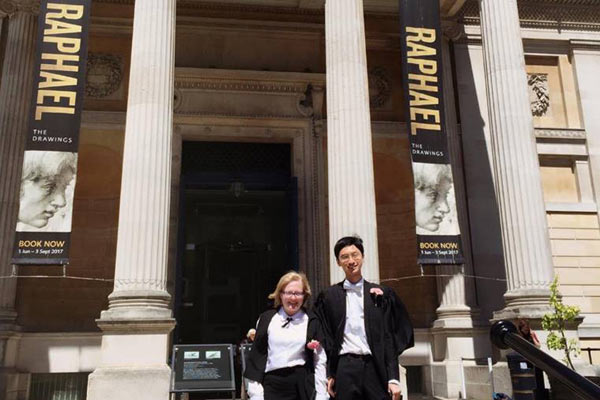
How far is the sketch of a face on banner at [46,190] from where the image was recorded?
11.4 m

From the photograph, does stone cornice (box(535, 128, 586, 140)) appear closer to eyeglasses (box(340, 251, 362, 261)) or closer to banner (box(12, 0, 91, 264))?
banner (box(12, 0, 91, 264))

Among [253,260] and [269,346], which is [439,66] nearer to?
[253,260]

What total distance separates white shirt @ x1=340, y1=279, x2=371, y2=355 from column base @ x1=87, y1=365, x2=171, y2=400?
21.8 feet

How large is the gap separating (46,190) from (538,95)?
44.8 feet

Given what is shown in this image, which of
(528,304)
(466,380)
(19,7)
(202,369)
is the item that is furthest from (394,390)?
(19,7)

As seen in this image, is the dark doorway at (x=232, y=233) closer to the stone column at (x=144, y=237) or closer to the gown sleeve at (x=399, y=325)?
the stone column at (x=144, y=237)

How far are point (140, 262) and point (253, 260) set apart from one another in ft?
22.0

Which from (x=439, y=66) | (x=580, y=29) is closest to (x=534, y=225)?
(x=439, y=66)

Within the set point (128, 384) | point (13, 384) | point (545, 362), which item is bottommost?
point (13, 384)

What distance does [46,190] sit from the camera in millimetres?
11422

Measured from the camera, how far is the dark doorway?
52.9 feet

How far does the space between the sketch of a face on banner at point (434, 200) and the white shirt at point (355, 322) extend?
8.25m

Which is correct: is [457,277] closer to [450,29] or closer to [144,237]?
[450,29]

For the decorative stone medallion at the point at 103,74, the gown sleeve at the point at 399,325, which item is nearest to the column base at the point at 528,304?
the gown sleeve at the point at 399,325
